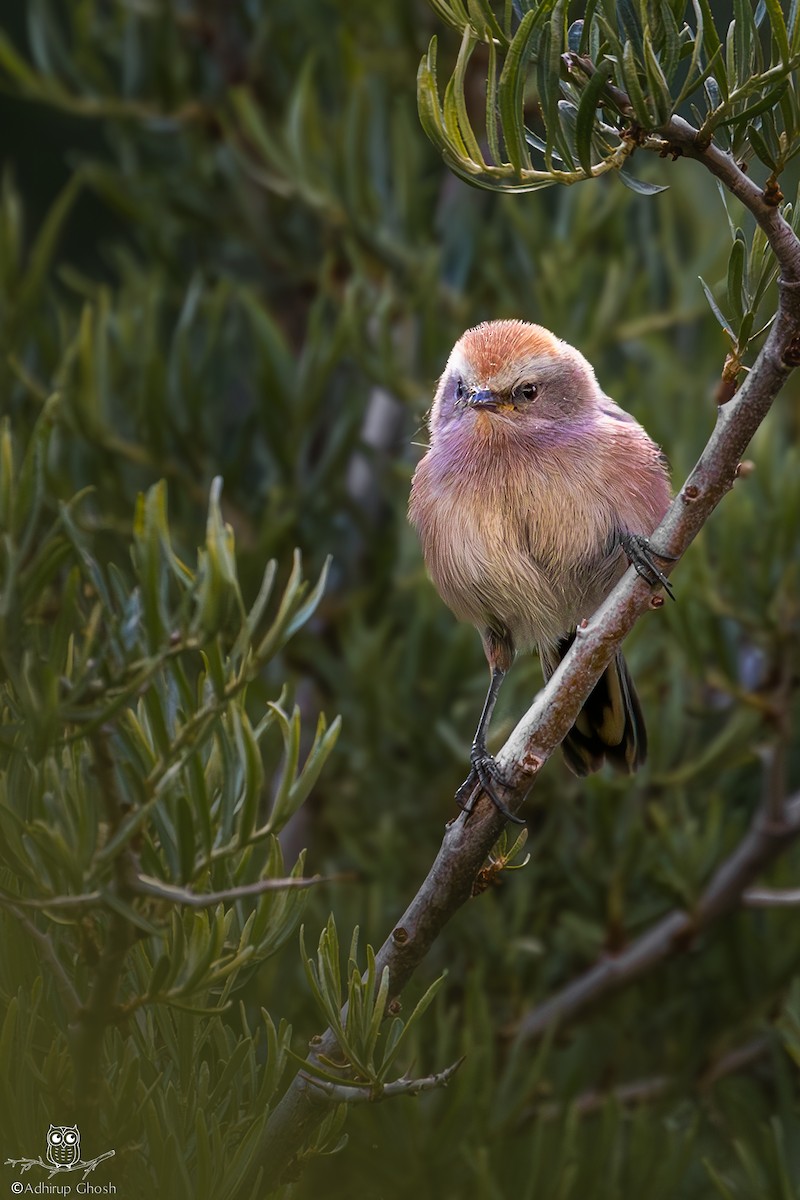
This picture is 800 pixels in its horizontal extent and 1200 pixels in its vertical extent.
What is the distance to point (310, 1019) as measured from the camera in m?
2.47

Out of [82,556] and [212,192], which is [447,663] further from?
[82,556]

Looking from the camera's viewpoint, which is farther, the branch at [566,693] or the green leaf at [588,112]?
the branch at [566,693]

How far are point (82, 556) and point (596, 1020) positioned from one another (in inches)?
74.4

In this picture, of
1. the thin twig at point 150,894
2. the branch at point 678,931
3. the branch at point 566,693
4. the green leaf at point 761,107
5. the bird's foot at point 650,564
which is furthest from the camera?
the branch at point 678,931

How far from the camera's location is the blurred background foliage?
2.28 metres

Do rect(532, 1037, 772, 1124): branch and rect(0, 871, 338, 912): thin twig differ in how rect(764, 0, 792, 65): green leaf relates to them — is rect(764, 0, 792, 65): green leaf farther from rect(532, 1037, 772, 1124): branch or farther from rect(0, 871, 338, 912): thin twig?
rect(532, 1037, 772, 1124): branch

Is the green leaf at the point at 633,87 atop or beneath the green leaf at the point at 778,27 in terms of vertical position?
beneath

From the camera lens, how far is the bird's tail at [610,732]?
7.73ft

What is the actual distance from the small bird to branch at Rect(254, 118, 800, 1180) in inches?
34.1

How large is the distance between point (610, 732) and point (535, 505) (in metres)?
0.43

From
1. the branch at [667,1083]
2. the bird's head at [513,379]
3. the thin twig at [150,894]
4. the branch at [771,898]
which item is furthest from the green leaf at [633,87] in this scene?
the branch at [667,1083]
